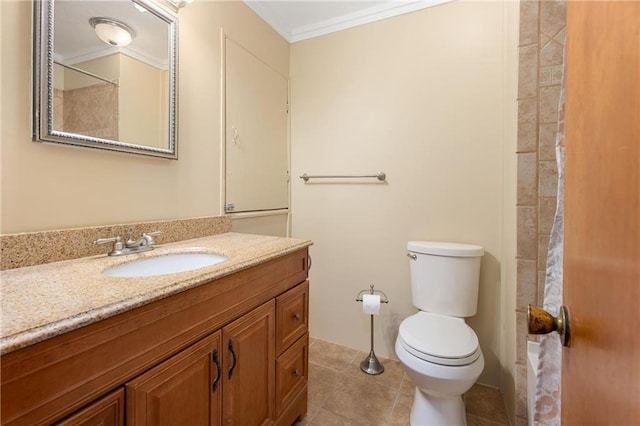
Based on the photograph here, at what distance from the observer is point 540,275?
4.19ft

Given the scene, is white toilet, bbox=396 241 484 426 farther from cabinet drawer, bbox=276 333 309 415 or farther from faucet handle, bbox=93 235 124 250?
faucet handle, bbox=93 235 124 250

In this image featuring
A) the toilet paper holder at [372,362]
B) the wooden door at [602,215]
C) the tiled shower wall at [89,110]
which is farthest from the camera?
the toilet paper holder at [372,362]

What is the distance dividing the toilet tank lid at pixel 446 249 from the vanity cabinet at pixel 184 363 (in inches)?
29.1

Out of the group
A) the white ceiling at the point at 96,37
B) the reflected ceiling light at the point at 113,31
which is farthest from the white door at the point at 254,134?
the reflected ceiling light at the point at 113,31

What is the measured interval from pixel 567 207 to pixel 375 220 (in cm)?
144

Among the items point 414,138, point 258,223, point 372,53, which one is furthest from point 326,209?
point 372,53

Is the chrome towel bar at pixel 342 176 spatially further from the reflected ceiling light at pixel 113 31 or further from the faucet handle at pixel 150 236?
the reflected ceiling light at pixel 113 31

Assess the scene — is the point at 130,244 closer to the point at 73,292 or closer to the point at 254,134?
the point at 73,292

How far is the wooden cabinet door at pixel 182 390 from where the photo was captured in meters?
0.68

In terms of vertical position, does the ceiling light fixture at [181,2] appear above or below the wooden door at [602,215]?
above

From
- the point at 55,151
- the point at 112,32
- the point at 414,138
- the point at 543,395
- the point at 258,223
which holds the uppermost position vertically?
the point at 112,32

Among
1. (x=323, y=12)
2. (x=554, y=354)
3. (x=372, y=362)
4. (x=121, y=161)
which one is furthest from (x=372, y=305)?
(x=323, y=12)

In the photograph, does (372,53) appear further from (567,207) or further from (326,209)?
(567,207)

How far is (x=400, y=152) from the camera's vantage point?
1.89 m
